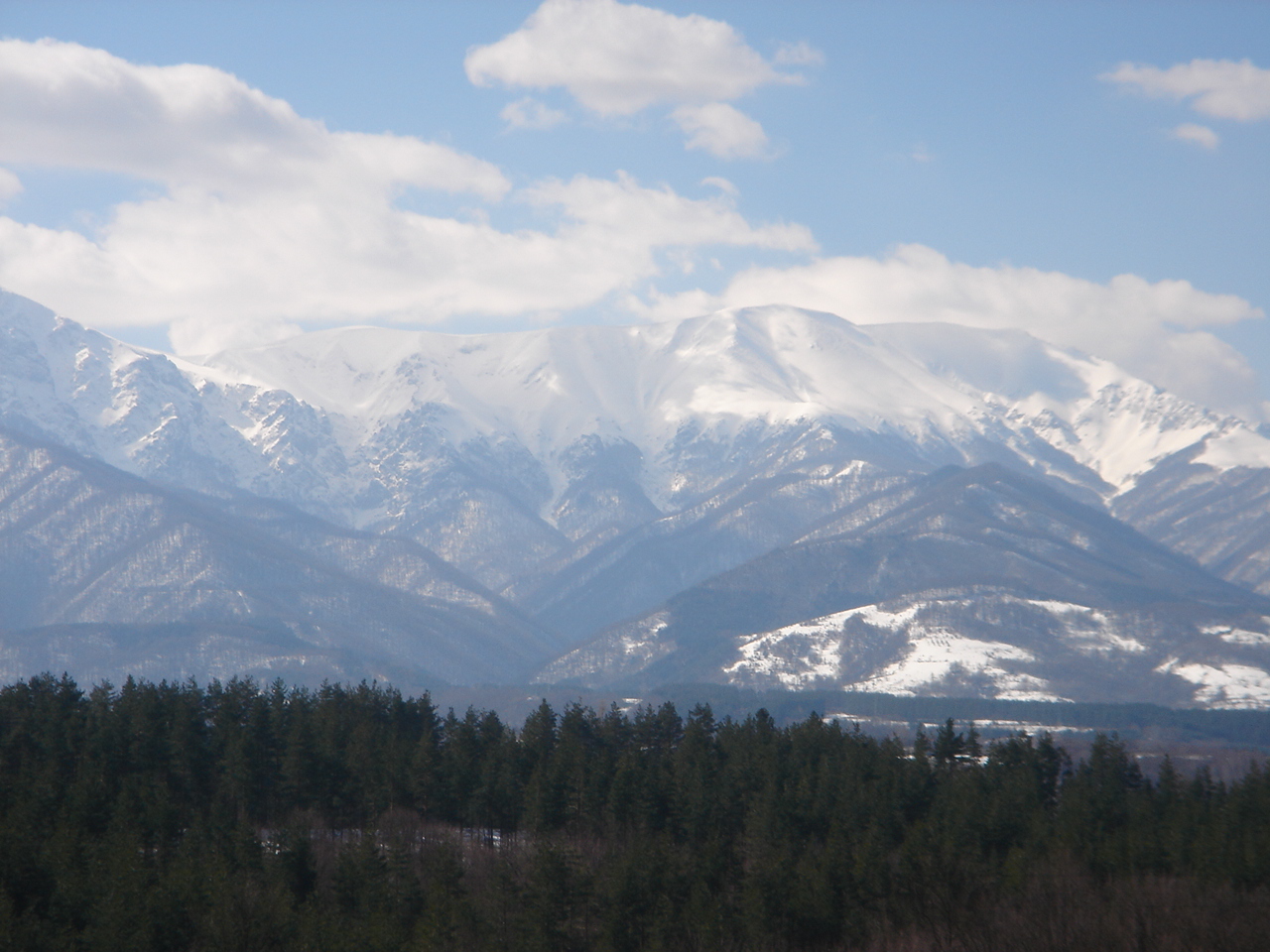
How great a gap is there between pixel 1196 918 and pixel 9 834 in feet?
280

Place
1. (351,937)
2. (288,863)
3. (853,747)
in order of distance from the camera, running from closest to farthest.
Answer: (351,937) → (288,863) → (853,747)

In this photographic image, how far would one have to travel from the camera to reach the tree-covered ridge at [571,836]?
92.6 meters

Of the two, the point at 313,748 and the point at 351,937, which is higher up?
the point at 313,748

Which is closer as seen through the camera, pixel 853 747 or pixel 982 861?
pixel 982 861

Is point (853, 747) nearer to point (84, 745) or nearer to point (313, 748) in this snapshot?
point (313, 748)

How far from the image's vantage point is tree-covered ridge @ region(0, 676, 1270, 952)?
304 ft

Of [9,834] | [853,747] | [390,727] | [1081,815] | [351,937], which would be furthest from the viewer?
[390,727]

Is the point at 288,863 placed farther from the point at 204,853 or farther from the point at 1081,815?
the point at 1081,815

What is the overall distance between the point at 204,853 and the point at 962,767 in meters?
86.2

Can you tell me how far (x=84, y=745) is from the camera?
130 metres

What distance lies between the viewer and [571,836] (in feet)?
422

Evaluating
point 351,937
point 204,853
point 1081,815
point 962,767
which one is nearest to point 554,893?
point 351,937

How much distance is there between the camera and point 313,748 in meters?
131

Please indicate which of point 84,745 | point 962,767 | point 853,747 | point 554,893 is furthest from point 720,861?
point 84,745
